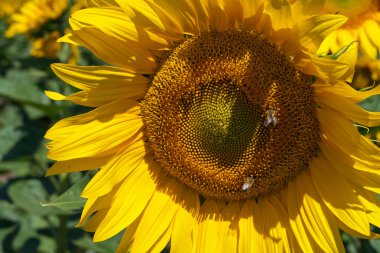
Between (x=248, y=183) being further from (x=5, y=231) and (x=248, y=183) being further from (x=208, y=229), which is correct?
(x=5, y=231)

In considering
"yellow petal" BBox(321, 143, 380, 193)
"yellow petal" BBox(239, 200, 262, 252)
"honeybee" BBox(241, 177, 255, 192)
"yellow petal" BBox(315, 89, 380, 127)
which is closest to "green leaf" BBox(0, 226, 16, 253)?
"yellow petal" BBox(239, 200, 262, 252)

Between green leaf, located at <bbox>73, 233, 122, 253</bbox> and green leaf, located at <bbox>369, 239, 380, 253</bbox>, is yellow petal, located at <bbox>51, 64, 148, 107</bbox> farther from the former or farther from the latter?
green leaf, located at <bbox>369, 239, 380, 253</bbox>

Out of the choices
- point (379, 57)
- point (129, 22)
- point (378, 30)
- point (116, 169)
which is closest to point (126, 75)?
point (129, 22)

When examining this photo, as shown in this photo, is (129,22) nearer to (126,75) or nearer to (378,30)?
(126,75)

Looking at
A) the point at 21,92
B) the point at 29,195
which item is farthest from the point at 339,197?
the point at 21,92

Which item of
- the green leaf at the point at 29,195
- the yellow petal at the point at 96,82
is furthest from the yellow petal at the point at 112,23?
the green leaf at the point at 29,195

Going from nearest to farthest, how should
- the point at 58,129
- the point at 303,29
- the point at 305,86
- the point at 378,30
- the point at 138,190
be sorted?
the point at 303,29, the point at 305,86, the point at 58,129, the point at 138,190, the point at 378,30

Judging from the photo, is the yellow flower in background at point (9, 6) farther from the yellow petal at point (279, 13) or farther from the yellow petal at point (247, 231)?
the yellow petal at point (279, 13)
